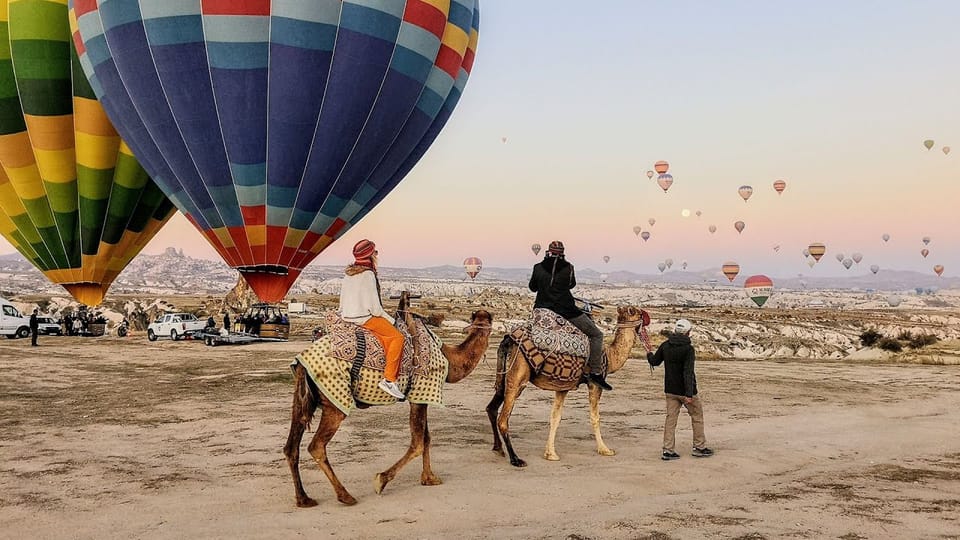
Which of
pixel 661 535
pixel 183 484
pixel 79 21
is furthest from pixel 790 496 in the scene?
pixel 79 21

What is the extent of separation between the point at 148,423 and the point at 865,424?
1380cm

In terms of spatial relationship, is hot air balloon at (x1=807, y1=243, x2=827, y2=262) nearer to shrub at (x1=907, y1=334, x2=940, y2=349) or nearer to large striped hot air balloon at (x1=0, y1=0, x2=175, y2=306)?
shrub at (x1=907, y1=334, x2=940, y2=349)

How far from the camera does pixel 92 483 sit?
9195 mm

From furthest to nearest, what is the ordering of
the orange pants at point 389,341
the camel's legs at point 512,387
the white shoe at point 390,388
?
the camel's legs at point 512,387 < the orange pants at point 389,341 < the white shoe at point 390,388

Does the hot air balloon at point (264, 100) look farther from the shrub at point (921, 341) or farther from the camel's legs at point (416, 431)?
the shrub at point (921, 341)

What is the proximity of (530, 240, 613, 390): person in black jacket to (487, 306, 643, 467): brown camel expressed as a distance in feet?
1.27

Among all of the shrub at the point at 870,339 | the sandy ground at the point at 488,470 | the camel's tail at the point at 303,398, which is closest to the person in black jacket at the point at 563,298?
the sandy ground at the point at 488,470

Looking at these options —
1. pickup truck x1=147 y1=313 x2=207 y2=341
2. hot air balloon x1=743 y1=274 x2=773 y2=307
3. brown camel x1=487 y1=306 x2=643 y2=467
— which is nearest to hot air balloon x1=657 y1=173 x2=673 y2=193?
hot air balloon x1=743 y1=274 x2=773 y2=307

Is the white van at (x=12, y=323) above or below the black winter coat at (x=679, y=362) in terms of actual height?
below

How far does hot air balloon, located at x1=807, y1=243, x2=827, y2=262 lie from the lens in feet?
284

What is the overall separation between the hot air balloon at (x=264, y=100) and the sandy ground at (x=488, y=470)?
14.5 ft

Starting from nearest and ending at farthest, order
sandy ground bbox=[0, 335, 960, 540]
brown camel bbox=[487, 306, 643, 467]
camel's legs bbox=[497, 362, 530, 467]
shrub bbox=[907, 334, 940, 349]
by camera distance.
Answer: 1. sandy ground bbox=[0, 335, 960, 540]
2. camel's legs bbox=[497, 362, 530, 467]
3. brown camel bbox=[487, 306, 643, 467]
4. shrub bbox=[907, 334, 940, 349]

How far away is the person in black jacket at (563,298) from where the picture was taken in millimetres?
10695

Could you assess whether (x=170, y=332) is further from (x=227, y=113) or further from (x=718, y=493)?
(x=718, y=493)
